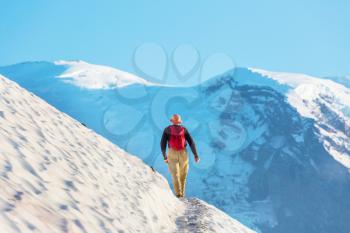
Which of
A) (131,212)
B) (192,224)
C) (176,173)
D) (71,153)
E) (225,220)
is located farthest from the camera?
(176,173)

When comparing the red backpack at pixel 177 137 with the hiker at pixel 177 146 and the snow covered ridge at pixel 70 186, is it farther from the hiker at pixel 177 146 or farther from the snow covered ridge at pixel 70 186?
the snow covered ridge at pixel 70 186

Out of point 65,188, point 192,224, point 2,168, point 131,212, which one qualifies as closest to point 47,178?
point 65,188

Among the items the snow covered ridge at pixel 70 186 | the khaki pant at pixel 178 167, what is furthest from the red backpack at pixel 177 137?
the snow covered ridge at pixel 70 186

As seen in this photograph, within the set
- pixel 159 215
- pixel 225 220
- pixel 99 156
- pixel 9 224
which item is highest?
pixel 9 224

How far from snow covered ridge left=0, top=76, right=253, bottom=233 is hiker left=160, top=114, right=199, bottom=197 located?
1.98ft

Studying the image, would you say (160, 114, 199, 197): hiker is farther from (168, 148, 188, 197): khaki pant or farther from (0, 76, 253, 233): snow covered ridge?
(0, 76, 253, 233): snow covered ridge

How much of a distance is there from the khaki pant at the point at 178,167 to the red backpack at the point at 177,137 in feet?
0.59

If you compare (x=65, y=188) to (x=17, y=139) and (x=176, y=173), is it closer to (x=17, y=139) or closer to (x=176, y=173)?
(x=17, y=139)

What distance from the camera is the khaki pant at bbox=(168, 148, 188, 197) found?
15641 mm

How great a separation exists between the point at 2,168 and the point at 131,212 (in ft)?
10.3

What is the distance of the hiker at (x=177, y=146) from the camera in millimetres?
15336

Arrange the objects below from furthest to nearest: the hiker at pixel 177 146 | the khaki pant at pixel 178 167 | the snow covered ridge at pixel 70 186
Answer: the khaki pant at pixel 178 167, the hiker at pixel 177 146, the snow covered ridge at pixel 70 186

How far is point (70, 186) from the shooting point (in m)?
8.84

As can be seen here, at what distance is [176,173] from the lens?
16.0 meters
